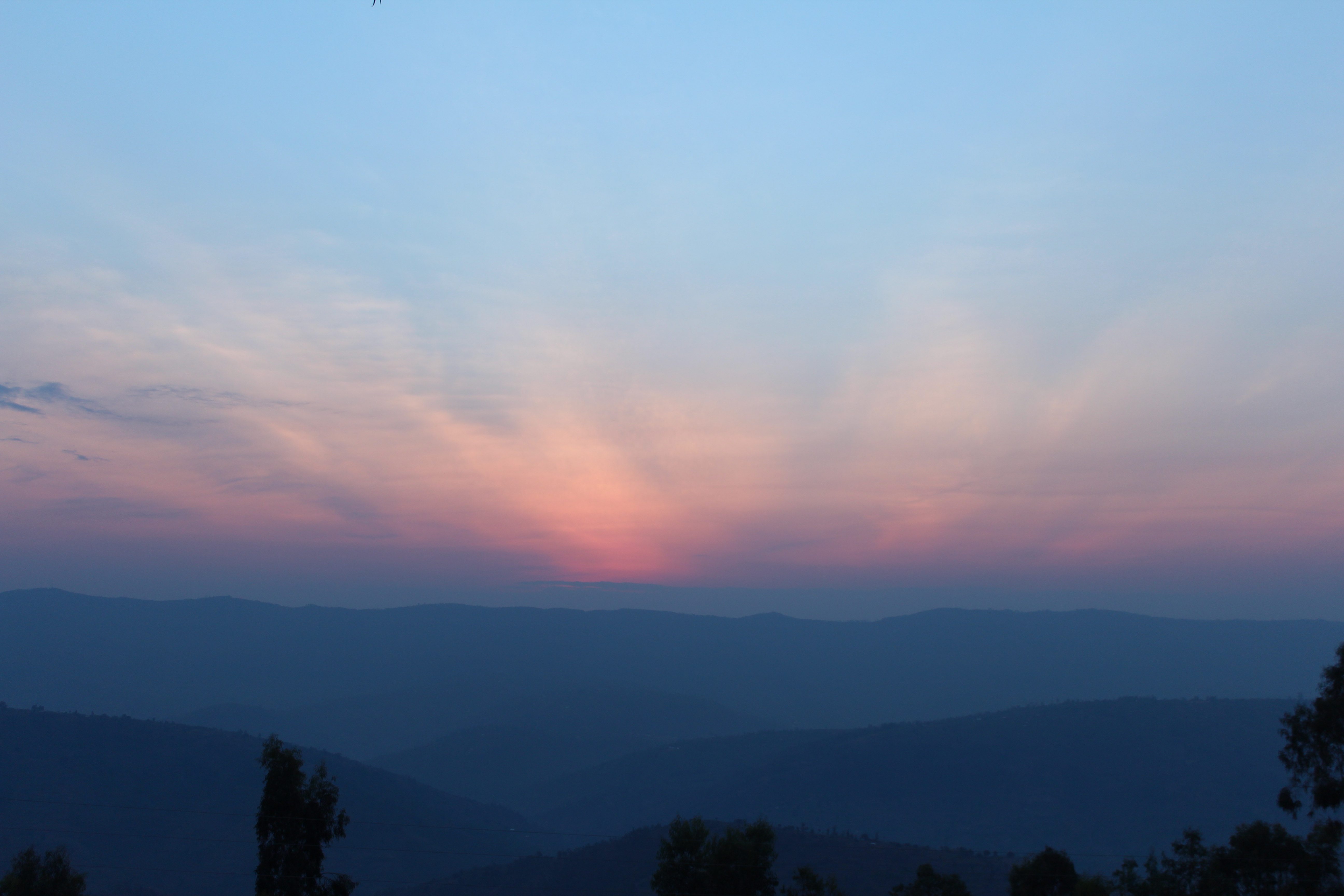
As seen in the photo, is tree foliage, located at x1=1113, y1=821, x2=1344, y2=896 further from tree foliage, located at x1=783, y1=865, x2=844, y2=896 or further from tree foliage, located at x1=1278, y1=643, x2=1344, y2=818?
tree foliage, located at x1=783, y1=865, x2=844, y2=896

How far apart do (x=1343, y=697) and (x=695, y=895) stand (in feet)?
123

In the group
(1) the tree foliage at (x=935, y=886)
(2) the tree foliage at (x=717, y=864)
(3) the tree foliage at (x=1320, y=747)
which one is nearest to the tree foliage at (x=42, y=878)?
(2) the tree foliage at (x=717, y=864)

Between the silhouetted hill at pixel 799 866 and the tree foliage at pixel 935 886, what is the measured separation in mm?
107468

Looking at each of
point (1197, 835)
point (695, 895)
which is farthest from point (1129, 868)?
point (695, 895)

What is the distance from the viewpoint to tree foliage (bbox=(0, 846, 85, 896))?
41.0 m

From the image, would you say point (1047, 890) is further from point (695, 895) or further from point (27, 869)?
point (27, 869)

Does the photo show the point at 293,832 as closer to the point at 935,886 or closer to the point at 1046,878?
the point at 935,886

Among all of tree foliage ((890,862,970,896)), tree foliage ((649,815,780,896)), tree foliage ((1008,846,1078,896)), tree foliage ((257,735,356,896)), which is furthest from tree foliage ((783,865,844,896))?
tree foliage ((257,735,356,896))

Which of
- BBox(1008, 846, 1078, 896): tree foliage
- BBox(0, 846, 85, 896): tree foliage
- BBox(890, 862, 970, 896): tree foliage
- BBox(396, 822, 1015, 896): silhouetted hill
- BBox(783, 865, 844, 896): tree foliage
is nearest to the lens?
BBox(0, 846, 85, 896): tree foliage

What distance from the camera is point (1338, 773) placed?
1454 inches

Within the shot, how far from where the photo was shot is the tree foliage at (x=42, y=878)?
41.0 meters

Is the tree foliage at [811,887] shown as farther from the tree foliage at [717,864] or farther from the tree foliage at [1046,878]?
the tree foliage at [1046,878]

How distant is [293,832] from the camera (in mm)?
40750

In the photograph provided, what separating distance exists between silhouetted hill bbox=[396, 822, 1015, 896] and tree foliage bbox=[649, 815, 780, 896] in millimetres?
112459
